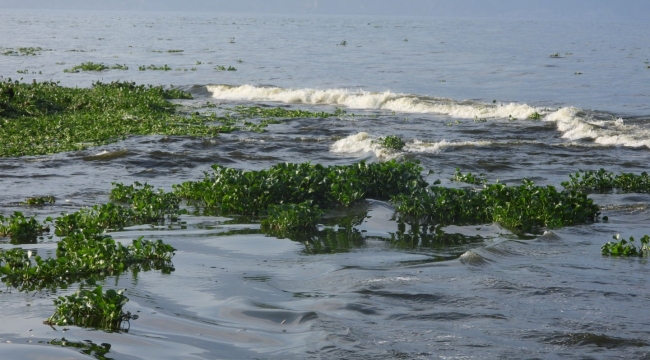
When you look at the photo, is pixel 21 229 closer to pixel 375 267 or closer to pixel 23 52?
pixel 375 267

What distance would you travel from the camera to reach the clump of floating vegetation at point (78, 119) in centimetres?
2112

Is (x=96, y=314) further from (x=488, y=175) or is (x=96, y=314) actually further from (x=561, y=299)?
(x=488, y=175)

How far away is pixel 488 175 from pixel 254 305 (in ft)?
37.5

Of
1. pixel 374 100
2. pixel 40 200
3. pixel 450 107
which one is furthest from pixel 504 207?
pixel 374 100

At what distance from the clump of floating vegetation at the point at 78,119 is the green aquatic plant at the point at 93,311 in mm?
12932

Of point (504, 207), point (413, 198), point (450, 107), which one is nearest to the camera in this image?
point (504, 207)

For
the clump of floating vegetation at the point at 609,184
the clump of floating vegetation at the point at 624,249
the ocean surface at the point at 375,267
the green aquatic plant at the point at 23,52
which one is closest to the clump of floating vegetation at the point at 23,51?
the green aquatic plant at the point at 23,52

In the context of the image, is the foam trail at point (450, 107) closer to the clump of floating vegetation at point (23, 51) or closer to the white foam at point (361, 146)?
the white foam at point (361, 146)

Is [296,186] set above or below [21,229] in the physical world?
above

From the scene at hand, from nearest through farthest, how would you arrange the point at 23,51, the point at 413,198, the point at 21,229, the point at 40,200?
the point at 21,229 < the point at 413,198 < the point at 40,200 < the point at 23,51

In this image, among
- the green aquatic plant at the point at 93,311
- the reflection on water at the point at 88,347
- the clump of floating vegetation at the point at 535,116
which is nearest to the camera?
the reflection on water at the point at 88,347

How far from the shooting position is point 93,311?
7.47 metres

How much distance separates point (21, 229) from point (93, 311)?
4.57 meters

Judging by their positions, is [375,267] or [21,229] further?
[21,229]
